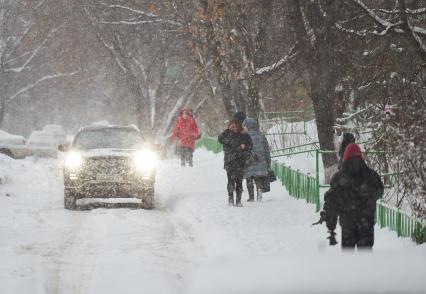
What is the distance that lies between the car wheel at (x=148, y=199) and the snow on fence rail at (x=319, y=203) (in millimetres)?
2691

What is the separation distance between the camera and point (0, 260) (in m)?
10.1

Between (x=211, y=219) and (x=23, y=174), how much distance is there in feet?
41.0

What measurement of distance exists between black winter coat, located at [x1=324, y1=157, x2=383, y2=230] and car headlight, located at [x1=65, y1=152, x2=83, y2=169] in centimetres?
914

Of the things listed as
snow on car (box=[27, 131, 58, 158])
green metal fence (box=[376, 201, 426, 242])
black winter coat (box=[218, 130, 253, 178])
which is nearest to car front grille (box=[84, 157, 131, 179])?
black winter coat (box=[218, 130, 253, 178])

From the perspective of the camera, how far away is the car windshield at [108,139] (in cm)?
1748

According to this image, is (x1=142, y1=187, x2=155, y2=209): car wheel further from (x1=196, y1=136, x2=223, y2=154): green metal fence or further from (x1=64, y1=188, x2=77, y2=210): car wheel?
(x1=196, y1=136, x2=223, y2=154): green metal fence

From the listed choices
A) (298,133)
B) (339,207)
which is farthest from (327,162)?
(298,133)

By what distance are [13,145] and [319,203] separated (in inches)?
1003

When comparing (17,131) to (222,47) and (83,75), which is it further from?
(222,47)

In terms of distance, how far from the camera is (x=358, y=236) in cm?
779

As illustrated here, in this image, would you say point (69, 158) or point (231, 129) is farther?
point (69, 158)

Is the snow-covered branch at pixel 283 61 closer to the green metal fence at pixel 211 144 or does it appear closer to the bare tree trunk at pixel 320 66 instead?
the bare tree trunk at pixel 320 66

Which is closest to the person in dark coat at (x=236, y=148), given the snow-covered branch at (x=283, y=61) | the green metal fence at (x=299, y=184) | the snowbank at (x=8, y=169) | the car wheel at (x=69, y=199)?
the green metal fence at (x=299, y=184)

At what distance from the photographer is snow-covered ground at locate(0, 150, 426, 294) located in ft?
10.9
